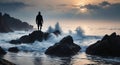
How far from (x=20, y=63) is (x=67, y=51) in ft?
39.6

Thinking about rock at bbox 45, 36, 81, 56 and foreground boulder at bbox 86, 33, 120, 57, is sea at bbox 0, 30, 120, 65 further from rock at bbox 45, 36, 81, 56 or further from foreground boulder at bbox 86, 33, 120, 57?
foreground boulder at bbox 86, 33, 120, 57

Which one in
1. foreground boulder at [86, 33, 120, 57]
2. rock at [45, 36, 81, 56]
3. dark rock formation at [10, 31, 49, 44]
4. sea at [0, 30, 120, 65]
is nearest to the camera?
sea at [0, 30, 120, 65]

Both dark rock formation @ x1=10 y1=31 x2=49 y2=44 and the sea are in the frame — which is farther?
dark rock formation @ x1=10 y1=31 x2=49 y2=44

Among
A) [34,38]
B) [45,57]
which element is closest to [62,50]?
[45,57]

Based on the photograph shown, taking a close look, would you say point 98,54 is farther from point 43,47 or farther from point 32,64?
point 32,64

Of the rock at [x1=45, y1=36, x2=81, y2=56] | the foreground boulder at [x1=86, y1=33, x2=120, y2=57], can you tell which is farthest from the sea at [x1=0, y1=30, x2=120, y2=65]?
the foreground boulder at [x1=86, y1=33, x2=120, y2=57]

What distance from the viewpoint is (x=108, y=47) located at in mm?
44000

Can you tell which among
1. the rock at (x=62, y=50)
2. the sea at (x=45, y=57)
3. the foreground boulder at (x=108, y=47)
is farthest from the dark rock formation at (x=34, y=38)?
the foreground boulder at (x=108, y=47)

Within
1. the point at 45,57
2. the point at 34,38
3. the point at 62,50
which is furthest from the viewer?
the point at 34,38

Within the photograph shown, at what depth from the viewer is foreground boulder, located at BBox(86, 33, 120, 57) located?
142ft

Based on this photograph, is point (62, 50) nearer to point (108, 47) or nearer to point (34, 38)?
point (108, 47)

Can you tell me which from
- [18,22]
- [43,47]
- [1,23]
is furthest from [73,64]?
[18,22]

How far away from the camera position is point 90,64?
111 feet

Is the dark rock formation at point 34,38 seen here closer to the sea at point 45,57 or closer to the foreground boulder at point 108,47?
the sea at point 45,57
